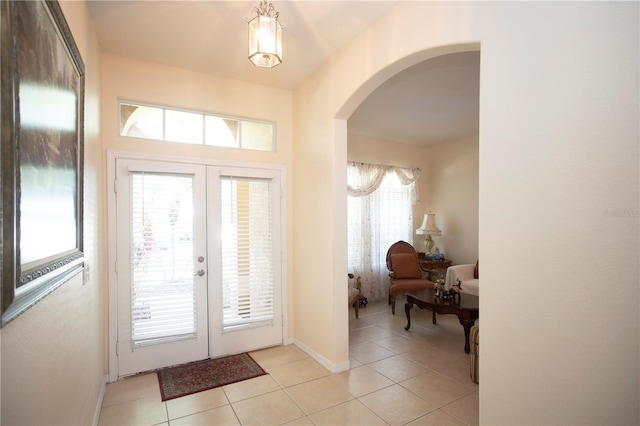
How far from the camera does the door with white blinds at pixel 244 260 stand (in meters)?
3.42

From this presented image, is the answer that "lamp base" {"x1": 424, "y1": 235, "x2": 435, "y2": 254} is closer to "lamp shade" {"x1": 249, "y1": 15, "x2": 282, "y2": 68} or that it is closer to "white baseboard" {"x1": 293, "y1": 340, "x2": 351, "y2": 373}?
"white baseboard" {"x1": 293, "y1": 340, "x2": 351, "y2": 373}

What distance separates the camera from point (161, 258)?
3154 mm

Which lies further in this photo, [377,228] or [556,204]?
[377,228]

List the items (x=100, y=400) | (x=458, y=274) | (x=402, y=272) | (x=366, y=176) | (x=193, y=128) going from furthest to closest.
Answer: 1. (x=366, y=176)
2. (x=402, y=272)
3. (x=458, y=274)
4. (x=193, y=128)
5. (x=100, y=400)

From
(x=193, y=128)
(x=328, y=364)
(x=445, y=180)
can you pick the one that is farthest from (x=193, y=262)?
(x=445, y=180)

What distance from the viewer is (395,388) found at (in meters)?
2.82

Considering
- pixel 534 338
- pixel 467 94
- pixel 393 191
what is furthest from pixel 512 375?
pixel 393 191

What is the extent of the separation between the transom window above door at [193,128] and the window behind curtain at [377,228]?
2496 mm

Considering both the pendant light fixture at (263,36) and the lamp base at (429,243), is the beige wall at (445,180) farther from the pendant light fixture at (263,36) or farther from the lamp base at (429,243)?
the pendant light fixture at (263,36)

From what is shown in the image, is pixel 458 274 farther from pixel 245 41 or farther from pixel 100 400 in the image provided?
pixel 100 400

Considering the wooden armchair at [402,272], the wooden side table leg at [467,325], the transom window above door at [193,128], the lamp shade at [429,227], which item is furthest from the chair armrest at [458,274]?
the transom window above door at [193,128]

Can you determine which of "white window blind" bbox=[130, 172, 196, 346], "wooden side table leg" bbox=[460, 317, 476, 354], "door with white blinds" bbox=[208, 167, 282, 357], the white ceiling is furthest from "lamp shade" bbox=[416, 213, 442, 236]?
"white window blind" bbox=[130, 172, 196, 346]

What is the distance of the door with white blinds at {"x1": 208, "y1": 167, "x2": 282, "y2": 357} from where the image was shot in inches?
134

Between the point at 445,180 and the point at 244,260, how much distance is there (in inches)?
180
